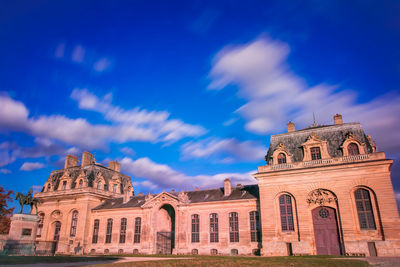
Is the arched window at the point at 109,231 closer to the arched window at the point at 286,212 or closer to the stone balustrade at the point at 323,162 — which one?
the stone balustrade at the point at 323,162

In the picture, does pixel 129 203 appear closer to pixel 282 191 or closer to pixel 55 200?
pixel 55 200

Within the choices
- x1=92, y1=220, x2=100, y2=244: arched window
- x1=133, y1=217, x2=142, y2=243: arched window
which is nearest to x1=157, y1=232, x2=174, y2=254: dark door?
x1=133, y1=217, x2=142, y2=243: arched window

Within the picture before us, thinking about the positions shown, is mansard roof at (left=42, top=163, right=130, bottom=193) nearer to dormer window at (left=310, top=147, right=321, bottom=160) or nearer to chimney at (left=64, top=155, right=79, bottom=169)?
chimney at (left=64, top=155, right=79, bottom=169)

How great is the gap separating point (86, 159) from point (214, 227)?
29720 mm

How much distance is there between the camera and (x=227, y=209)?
37312mm

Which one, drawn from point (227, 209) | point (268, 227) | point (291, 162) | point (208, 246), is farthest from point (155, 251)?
point (291, 162)

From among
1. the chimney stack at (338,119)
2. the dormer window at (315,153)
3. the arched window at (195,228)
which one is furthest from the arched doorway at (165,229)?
the chimney stack at (338,119)

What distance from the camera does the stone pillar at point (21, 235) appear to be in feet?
94.2

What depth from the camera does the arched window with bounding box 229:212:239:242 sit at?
118ft

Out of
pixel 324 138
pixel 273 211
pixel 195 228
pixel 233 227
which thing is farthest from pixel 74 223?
pixel 324 138

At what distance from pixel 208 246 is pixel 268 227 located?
860 centimetres

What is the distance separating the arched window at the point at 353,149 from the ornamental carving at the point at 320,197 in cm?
502

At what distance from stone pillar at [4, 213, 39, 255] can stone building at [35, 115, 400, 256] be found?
568 inches

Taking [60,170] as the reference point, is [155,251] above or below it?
below
